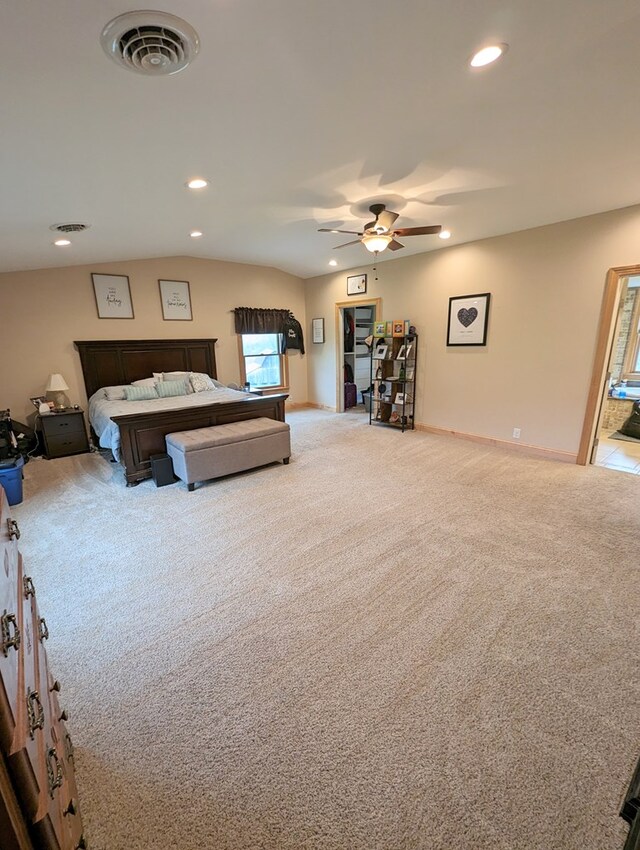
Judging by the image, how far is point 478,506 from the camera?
10.8ft

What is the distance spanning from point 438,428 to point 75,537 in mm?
4676

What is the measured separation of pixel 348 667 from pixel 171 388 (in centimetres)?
456

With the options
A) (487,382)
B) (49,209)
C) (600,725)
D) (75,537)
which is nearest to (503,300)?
(487,382)

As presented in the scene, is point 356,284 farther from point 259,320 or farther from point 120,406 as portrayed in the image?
point 120,406

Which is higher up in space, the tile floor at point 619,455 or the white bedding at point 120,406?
the white bedding at point 120,406

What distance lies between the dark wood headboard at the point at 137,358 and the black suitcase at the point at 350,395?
264 cm

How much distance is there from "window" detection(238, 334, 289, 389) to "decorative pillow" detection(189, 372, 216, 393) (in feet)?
3.18

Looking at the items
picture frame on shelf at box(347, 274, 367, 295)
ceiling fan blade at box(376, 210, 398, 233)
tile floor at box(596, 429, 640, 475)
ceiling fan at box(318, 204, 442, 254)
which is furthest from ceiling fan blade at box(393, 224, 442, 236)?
tile floor at box(596, 429, 640, 475)

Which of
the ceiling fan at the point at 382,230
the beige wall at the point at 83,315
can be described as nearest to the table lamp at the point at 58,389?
the beige wall at the point at 83,315

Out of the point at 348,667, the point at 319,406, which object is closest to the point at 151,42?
the point at 348,667

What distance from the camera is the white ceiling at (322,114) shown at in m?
1.46

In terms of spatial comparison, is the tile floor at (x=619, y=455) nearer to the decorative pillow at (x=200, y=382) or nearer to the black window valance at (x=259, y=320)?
the decorative pillow at (x=200, y=382)

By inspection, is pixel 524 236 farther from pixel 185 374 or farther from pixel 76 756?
pixel 76 756

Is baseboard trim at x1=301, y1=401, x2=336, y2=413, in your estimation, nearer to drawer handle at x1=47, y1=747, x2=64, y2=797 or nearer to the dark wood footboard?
the dark wood footboard
